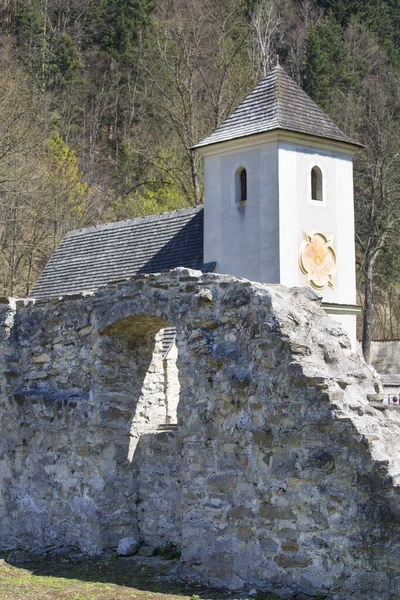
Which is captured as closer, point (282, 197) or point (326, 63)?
point (282, 197)

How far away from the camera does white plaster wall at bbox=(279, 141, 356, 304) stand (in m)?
19.8

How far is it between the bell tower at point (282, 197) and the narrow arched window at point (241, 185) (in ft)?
0.08

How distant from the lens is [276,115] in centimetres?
1975

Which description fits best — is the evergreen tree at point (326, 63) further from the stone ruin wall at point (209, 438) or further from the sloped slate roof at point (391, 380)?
the stone ruin wall at point (209, 438)

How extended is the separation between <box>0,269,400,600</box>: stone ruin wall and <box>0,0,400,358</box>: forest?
599 inches

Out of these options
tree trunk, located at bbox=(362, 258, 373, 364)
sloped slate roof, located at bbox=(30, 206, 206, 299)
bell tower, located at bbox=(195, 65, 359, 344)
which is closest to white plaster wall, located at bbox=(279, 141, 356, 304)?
bell tower, located at bbox=(195, 65, 359, 344)

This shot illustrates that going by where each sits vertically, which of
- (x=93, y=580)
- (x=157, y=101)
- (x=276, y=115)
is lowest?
(x=93, y=580)

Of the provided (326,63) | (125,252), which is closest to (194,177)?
(125,252)

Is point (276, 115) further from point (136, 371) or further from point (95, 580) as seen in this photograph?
point (95, 580)

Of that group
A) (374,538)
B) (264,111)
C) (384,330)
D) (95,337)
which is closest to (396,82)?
(384,330)

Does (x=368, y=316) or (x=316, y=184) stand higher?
(x=316, y=184)

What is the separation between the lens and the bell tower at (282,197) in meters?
19.8

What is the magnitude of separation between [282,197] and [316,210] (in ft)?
3.40

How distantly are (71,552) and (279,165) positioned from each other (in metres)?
12.1
